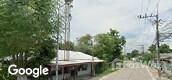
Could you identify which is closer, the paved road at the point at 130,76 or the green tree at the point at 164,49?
the paved road at the point at 130,76

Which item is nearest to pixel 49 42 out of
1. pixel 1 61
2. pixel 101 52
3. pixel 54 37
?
pixel 54 37

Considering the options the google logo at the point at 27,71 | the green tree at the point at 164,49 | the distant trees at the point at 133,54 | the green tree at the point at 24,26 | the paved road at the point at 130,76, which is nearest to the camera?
the green tree at the point at 24,26

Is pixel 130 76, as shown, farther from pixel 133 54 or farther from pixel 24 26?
pixel 133 54

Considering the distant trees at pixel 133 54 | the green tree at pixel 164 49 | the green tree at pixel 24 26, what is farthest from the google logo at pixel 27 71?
the distant trees at pixel 133 54

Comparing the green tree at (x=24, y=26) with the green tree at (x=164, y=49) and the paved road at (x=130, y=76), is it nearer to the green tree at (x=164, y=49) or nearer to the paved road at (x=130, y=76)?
the paved road at (x=130, y=76)

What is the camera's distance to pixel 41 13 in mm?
21469

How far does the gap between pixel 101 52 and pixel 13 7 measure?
51.3 meters

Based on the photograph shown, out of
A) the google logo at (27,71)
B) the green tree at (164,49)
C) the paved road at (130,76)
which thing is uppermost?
the green tree at (164,49)

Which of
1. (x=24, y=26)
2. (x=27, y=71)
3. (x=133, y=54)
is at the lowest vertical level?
(x=27, y=71)

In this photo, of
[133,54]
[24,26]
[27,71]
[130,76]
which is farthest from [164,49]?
[24,26]

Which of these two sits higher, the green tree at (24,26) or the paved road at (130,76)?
the green tree at (24,26)

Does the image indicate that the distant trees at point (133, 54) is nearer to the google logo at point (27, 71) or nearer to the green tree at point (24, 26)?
the google logo at point (27, 71)

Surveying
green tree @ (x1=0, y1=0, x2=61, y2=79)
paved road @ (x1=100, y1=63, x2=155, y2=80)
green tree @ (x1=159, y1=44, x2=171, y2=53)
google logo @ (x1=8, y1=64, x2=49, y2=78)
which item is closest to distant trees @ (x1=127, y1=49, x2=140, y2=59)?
green tree @ (x1=159, y1=44, x2=171, y2=53)

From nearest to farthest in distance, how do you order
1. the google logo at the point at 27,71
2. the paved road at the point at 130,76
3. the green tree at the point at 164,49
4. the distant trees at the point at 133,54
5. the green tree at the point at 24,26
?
the green tree at the point at 24,26 → the google logo at the point at 27,71 → the paved road at the point at 130,76 → the green tree at the point at 164,49 → the distant trees at the point at 133,54
